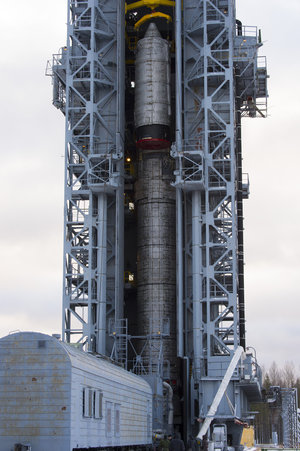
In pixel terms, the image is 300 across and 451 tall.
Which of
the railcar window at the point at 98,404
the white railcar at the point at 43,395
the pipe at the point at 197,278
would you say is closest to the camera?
the white railcar at the point at 43,395

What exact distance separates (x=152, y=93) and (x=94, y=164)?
220 inches

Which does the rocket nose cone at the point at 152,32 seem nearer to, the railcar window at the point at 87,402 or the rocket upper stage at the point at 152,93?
the rocket upper stage at the point at 152,93

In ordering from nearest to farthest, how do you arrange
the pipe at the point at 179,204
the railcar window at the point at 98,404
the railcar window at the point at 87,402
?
the railcar window at the point at 87,402 → the railcar window at the point at 98,404 → the pipe at the point at 179,204

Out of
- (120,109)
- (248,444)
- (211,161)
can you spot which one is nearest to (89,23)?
(120,109)

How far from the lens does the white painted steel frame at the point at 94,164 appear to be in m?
45.3

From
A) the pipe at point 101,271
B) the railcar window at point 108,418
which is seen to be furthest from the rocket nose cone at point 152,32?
the railcar window at point 108,418

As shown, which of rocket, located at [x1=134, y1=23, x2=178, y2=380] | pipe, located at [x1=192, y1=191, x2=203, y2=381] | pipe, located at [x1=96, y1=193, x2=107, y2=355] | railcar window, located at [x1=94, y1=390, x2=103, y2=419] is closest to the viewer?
railcar window, located at [x1=94, y1=390, x2=103, y2=419]

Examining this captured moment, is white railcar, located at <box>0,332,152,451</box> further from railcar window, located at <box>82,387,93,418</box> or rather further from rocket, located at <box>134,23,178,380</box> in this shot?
rocket, located at <box>134,23,178,380</box>

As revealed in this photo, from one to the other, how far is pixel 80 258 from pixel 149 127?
336 inches

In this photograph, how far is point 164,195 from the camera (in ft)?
160

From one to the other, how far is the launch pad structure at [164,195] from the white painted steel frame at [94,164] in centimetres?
8

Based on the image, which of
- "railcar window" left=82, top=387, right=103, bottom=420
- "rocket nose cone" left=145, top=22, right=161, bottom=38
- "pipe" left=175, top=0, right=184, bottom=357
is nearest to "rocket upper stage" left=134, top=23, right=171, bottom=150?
"rocket nose cone" left=145, top=22, right=161, bottom=38

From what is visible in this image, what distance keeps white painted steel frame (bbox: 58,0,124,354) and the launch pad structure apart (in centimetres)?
8

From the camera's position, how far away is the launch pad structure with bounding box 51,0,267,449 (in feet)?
145
